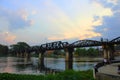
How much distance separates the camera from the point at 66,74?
77.5 ft

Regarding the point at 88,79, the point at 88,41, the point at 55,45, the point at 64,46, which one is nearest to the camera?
the point at 88,79

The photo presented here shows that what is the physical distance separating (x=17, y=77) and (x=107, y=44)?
334ft

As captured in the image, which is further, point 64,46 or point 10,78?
point 64,46

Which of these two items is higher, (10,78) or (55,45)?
(55,45)

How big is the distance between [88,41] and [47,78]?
363 ft

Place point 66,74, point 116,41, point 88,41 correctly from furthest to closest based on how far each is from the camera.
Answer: point 88,41, point 116,41, point 66,74

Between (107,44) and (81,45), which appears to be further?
(81,45)

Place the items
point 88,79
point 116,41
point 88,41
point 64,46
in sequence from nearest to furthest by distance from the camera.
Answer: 1. point 88,79
2. point 116,41
3. point 88,41
4. point 64,46

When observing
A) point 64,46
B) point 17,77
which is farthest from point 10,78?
point 64,46

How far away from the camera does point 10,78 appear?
70.9ft

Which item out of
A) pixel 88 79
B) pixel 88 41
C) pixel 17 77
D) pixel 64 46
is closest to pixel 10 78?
pixel 17 77

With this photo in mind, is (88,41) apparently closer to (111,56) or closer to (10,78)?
(111,56)

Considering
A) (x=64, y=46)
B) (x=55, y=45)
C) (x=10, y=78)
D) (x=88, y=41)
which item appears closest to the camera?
(x=10, y=78)

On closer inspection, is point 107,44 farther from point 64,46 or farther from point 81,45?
point 64,46
